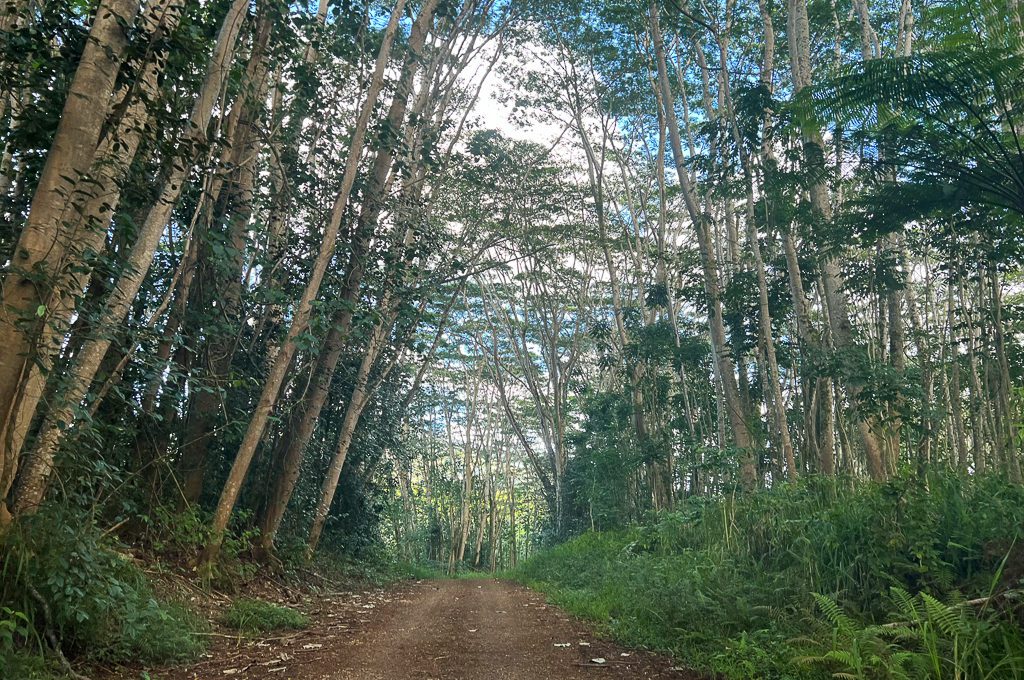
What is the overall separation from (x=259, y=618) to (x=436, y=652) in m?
1.91

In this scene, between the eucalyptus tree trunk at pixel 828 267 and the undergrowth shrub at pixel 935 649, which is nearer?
the undergrowth shrub at pixel 935 649

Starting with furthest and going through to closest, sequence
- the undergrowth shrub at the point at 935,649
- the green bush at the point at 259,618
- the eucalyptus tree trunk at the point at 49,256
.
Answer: the green bush at the point at 259,618 < the eucalyptus tree trunk at the point at 49,256 < the undergrowth shrub at the point at 935,649

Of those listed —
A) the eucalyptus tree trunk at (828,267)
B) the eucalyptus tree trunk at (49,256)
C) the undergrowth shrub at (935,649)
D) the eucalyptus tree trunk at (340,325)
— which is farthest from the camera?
the eucalyptus tree trunk at (340,325)

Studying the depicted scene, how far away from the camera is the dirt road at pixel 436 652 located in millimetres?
4488

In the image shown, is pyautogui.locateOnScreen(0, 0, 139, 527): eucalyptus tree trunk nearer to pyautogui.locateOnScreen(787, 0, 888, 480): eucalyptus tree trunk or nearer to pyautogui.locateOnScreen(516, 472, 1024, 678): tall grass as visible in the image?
pyautogui.locateOnScreen(516, 472, 1024, 678): tall grass

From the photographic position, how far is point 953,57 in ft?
15.9

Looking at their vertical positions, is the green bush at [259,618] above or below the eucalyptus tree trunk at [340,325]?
below

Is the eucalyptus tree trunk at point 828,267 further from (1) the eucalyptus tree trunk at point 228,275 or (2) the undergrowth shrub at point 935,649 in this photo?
(1) the eucalyptus tree trunk at point 228,275

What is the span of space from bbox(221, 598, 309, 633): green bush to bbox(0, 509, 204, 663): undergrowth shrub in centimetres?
125

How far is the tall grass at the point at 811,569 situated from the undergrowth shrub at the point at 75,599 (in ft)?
11.9

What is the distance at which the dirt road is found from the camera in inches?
177

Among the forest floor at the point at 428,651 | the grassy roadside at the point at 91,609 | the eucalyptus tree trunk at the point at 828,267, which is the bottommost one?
the forest floor at the point at 428,651

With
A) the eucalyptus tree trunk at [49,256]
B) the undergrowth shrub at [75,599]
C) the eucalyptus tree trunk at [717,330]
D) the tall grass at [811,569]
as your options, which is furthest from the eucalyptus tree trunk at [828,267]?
the undergrowth shrub at [75,599]

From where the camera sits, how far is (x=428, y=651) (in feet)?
17.5
